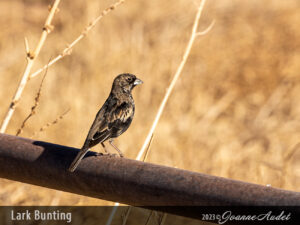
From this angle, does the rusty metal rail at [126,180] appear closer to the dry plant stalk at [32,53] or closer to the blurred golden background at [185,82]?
the dry plant stalk at [32,53]

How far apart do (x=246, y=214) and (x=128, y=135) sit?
423 centimetres

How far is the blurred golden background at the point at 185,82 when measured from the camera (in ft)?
20.6

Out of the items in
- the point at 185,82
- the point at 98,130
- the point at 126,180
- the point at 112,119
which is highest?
the point at 185,82

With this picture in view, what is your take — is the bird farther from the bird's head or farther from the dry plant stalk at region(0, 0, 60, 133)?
the dry plant stalk at region(0, 0, 60, 133)

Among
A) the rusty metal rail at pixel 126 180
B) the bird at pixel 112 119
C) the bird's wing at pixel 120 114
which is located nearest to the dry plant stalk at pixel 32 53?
the bird at pixel 112 119

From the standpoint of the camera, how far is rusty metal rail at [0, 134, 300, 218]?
6.53ft

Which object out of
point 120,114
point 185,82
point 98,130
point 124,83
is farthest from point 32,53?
point 185,82

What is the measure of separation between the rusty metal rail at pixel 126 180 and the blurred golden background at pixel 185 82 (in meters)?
3.33

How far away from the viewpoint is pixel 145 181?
2131mm

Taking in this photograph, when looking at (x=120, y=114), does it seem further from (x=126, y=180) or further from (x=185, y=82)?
(x=185, y=82)

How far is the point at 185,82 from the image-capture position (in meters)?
7.11

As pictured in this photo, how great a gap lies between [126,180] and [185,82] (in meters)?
4.99

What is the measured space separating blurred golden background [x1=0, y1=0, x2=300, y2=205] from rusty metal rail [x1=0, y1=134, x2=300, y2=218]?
10.9ft

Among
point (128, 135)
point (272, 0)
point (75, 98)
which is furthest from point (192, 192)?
point (272, 0)
